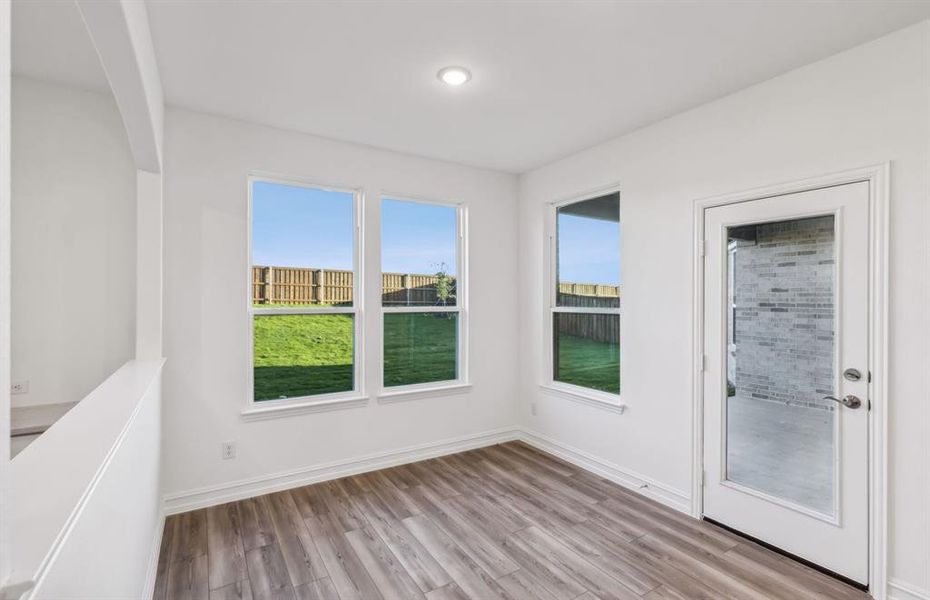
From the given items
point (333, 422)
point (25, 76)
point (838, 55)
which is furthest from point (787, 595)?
point (25, 76)

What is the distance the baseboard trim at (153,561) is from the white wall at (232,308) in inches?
12.3

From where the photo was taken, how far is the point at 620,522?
299 centimetres

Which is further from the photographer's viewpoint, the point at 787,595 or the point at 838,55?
the point at 838,55

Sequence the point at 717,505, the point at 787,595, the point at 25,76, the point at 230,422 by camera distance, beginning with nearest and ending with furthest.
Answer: the point at 787,595
the point at 25,76
the point at 717,505
the point at 230,422

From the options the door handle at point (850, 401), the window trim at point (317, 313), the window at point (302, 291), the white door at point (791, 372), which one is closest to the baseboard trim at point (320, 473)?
the window trim at point (317, 313)

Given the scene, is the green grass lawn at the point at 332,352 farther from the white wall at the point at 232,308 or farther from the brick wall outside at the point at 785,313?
the brick wall outside at the point at 785,313

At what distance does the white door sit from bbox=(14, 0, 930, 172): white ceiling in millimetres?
837

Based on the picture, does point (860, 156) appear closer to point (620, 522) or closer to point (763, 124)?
point (763, 124)

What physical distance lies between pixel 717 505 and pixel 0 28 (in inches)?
145

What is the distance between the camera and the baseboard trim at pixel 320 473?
3139 millimetres

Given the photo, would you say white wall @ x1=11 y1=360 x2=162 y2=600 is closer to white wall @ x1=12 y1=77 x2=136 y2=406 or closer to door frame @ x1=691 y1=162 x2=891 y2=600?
white wall @ x1=12 y1=77 x2=136 y2=406

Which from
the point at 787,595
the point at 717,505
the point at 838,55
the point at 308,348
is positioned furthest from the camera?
the point at 308,348

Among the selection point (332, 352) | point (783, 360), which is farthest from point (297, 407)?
point (783, 360)

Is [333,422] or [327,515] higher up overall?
[333,422]
